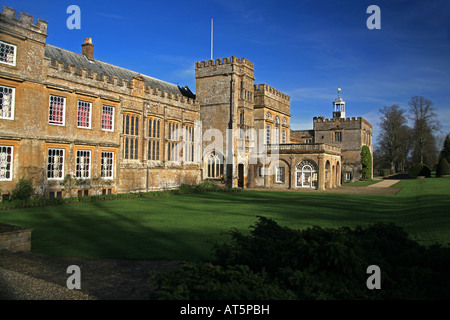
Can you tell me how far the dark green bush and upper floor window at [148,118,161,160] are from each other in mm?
24125

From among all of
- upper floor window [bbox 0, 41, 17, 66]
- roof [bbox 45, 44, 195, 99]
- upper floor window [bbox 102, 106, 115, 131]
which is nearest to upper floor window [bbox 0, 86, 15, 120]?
upper floor window [bbox 0, 41, 17, 66]

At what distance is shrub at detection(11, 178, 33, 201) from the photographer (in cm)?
1861

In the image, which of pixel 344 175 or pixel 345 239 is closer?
pixel 345 239

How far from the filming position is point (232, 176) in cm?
3325

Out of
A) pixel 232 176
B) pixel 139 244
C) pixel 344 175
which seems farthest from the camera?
pixel 344 175

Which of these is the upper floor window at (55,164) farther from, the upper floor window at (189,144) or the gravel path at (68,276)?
the gravel path at (68,276)

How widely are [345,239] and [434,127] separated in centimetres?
6689

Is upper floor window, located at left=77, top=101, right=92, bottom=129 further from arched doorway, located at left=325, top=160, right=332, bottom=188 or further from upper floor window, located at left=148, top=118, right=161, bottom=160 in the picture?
arched doorway, located at left=325, top=160, right=332, bottom=188

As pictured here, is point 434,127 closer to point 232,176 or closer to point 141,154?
point 232,176

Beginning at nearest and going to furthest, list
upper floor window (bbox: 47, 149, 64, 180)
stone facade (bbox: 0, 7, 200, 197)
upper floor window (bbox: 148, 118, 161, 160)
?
stone facade (bbox: 0, 7, 200, 197), upper floor window (bbox: 47, 149, 64, 180), upper floor window (bbox: 148, 118, 161, 160)

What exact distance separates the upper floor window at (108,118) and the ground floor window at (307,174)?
1924 centimetres

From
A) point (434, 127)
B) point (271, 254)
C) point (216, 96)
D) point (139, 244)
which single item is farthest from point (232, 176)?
point (434, 127)

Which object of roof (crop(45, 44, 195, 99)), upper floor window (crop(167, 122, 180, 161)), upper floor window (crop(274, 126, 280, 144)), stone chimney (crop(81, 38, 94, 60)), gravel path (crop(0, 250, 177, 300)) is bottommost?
gravel path (crop(0, 250, 177, 300))
